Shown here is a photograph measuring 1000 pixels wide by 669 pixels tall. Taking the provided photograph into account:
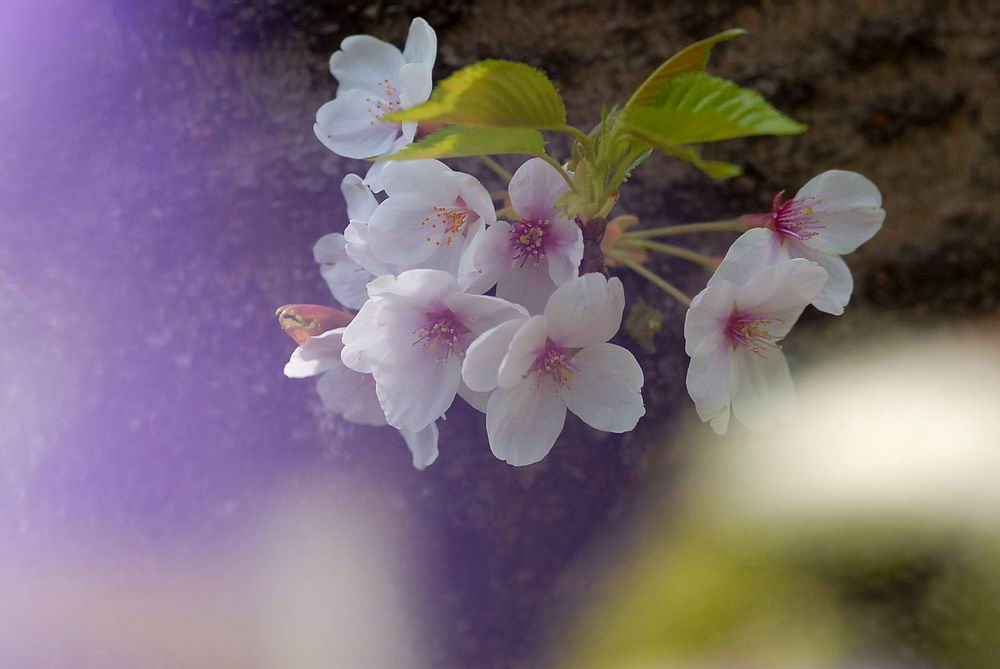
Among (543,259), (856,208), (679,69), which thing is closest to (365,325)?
(543,259)

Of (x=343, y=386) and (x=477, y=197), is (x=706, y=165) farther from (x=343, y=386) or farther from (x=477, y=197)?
(x=343, y=386)

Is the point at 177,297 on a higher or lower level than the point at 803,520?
higher

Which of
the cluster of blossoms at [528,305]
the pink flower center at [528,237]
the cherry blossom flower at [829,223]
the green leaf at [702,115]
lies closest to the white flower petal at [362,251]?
the cluster of blossoms at [528,305]

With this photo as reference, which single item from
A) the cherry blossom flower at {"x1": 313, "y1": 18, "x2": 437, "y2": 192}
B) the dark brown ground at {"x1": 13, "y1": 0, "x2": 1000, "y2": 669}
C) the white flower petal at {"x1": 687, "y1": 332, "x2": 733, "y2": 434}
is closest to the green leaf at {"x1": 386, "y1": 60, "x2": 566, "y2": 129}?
the cherry blossom flower at {"x1": 313, "y1": 18, "x2": 437, "y2": 192}

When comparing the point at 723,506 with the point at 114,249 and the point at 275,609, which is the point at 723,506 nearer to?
the point at 275,609

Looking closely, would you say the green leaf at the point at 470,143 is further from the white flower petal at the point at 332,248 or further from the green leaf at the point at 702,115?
the white flower petal at the point at 332,248

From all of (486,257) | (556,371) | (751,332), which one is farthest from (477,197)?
(751,332)

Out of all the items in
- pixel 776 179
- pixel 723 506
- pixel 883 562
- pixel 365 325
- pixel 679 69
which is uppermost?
pixel 679 69
